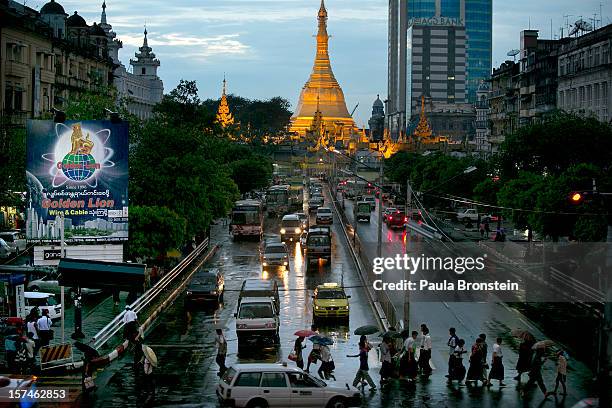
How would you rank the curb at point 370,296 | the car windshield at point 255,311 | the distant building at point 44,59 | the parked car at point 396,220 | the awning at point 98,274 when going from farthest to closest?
the parked car at point 396,220 → the distant building at point 44,59 → the curb at point 370,296 → the car windshield at point 255,311 → the awning at point 98,274

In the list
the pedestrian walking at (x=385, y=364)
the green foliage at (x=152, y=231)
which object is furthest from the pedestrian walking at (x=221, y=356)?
the green foliage at (x=152, y=231)

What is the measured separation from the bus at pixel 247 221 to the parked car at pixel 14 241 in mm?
16140

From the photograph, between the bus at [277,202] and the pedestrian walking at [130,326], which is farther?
the bus at [277,202]

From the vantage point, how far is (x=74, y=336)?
3288 cm

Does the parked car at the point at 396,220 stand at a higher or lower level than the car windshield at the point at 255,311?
higher

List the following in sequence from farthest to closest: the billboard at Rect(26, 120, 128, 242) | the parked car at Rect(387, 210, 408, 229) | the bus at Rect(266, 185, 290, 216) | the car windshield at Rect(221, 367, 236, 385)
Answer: the bus at Rect(266, 185, 290, 216) → the parked car at Rect(387, 210, 408, 229) → the billboard at Rect(26, 120, 128, 242) → the car windshield at Rect(221, 367, 236, 385)

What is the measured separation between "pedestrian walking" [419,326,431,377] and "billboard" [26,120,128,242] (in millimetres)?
10885

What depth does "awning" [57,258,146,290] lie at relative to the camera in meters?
30.8

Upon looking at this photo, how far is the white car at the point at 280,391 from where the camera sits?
23609mm

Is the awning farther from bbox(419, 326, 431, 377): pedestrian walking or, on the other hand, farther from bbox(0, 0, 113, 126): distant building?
bbox(0, 0, 113, 126): distant building

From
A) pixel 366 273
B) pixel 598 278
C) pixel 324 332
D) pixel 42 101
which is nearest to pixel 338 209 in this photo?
pixel 42 101

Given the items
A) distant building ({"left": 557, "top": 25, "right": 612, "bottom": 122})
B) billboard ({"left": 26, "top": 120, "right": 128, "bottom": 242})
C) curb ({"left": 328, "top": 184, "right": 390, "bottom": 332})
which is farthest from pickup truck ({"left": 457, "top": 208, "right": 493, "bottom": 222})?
billboard ({"left": 26, "top": 120, "right": 128, "bottom": 242})

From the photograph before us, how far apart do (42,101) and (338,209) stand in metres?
32.9

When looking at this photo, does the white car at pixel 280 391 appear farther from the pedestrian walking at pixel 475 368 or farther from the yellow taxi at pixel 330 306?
the yellow taxi at pixel 330 306
